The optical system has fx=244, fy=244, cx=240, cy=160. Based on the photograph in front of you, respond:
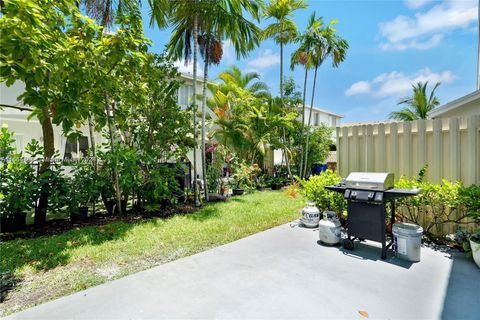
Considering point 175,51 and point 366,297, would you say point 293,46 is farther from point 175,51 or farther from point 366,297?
point 366,297

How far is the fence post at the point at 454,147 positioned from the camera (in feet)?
13.8

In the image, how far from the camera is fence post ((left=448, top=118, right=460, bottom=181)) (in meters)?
4.20

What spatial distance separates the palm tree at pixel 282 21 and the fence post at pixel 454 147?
8852 millimetres

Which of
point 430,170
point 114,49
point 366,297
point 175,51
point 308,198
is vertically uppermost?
point 175,51

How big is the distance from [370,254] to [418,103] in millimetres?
19132

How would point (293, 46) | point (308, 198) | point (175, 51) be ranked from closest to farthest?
1. point (308, 198)
2. point (175, 51)
3. point (293, 46)

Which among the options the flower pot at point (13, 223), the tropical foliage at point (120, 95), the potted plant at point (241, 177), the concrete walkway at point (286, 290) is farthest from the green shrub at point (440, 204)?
the flower pot at point (13, 223)

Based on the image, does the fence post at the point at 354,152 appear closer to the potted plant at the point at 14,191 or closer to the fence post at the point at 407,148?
the fence post at the point at 407,148

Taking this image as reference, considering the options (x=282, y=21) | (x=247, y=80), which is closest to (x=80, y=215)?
(x=282, y=21)

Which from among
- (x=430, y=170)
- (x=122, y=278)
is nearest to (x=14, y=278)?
(x=122, y=278)

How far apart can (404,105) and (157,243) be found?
76.4 feet

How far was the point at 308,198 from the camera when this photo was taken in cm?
549

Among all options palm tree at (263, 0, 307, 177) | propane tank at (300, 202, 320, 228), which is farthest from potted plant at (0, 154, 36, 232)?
palm tree at (263, 0, 307, 177)

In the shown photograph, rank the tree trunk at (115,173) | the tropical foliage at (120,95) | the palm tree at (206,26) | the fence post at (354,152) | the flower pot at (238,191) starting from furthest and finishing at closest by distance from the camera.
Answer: the flower pot at (238,191)
the palm tree at (206,26)
the fence post at (354,152)
the tree trunk at (115,173)
the tropical foliage at (120,95)
